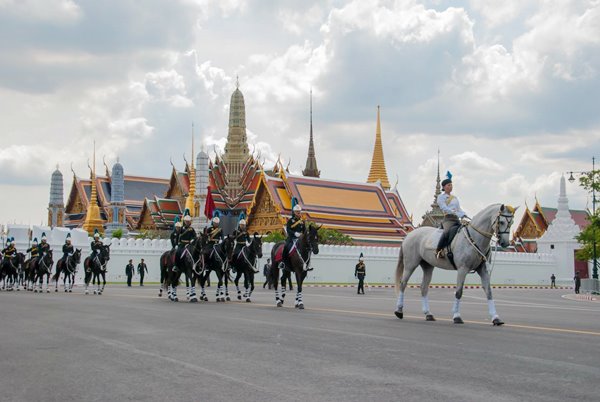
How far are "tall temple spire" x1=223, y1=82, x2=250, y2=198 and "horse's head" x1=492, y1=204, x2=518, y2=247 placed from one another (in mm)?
74643

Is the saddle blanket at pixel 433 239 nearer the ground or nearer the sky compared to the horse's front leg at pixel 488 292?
nearer the sky

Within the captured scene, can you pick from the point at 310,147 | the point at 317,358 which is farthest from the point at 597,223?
the point at 310,147

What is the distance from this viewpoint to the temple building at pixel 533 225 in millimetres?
84438

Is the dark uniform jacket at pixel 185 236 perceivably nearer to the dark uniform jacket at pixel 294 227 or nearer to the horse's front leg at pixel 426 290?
the dark uniform jacket at pixel 294 227

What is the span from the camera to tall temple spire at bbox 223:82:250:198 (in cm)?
8914

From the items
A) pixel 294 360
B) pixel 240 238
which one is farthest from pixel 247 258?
pixel 294 360

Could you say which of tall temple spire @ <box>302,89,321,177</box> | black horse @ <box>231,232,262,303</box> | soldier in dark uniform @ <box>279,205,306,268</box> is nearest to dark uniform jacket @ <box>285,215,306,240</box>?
soldier in dark uniform @ <box>279,205,306,268</box>

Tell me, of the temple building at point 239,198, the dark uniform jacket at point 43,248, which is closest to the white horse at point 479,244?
the dark uniform jacket at point 43,248

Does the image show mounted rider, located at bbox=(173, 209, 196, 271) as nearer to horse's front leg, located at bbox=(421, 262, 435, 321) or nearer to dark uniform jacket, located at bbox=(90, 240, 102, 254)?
dark uniform jacket, located at bbox=(90, 240, 102, 254)

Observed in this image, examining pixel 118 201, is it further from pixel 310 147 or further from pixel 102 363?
pixel 102 363

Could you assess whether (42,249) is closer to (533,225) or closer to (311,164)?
(533,225)

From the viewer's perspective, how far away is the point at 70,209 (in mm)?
110688

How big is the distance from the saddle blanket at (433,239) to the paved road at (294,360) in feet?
4.49

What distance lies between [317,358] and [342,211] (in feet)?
205
